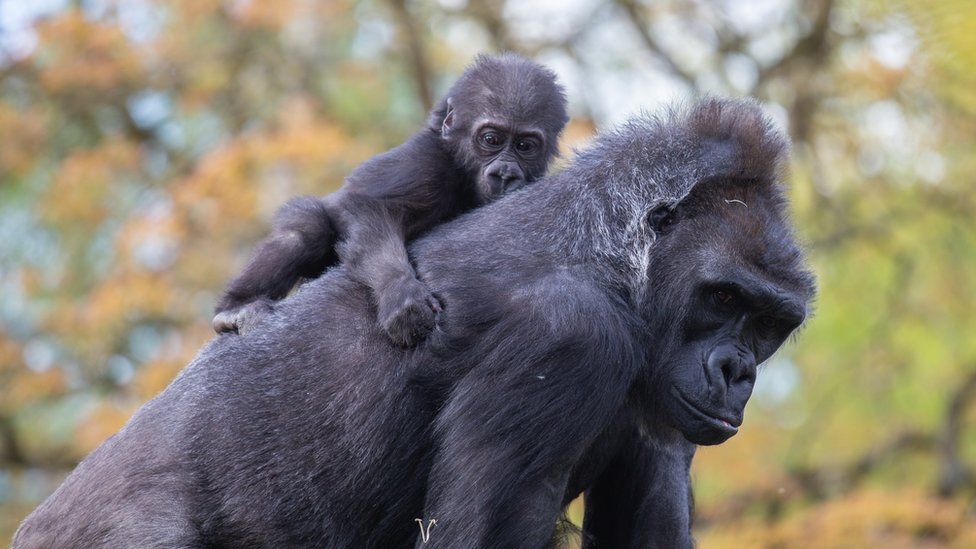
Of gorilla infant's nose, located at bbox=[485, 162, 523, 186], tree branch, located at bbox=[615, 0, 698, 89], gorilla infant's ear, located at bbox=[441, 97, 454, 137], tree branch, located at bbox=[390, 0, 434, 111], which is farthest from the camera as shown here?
tree branch, located at bbox=[615, 0, 698, 89]

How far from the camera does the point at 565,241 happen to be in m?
4.08

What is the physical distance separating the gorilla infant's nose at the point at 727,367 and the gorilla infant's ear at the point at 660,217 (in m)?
0.52

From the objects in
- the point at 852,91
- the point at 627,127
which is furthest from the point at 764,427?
the point at 627,127

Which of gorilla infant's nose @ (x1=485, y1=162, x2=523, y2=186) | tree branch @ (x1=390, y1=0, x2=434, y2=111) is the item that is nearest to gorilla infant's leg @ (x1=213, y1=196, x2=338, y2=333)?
gorilla infant's nose @ (x1=485, y1=162, x2=523, y2=186)

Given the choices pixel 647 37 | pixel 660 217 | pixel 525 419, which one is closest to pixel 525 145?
pixel 660 217

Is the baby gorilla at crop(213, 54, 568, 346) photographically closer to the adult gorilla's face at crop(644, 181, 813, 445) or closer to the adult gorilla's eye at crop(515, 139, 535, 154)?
the adult gorilla's eye at crop(515, 139, 535, 154)

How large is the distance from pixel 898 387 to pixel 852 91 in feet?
11.2

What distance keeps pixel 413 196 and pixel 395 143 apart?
8043 millimetres

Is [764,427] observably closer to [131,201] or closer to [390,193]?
[131,201]

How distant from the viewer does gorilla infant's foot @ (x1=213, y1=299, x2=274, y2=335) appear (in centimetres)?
434

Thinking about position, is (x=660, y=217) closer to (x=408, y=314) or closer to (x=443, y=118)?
(x=408, y=314)

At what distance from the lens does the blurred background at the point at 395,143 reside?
10.6 metres

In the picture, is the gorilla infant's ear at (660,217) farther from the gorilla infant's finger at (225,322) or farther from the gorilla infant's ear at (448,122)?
the gorilla infant's finger at (225,322)

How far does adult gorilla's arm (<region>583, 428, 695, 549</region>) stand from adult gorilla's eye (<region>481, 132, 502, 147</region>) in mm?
1521
